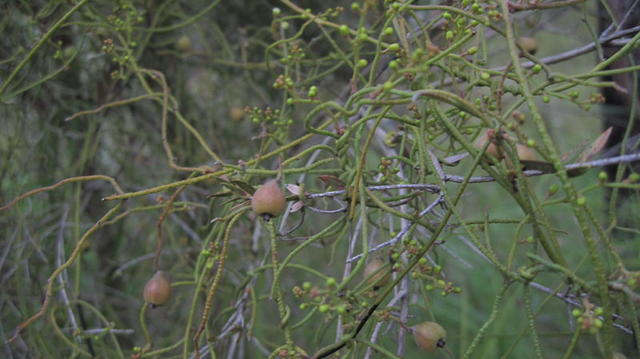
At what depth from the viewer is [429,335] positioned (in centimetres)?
75

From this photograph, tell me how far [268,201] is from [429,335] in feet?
1.01

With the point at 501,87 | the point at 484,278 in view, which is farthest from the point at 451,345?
the point at 501,87

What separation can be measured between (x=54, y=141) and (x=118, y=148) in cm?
15

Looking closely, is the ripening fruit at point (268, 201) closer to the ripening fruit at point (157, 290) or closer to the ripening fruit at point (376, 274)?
the ripening fruit at point (376, 274)

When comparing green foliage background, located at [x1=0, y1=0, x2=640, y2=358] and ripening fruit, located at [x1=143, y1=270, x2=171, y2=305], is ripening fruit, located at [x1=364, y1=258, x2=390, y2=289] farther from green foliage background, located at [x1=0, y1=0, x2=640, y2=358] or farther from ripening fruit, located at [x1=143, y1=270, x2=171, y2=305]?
ripening fruit, located at [x1=143, y1=270, x2=171, y2=305]

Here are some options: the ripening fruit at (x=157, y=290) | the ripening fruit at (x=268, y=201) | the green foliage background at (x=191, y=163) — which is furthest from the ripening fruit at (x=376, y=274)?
the ripening fruit at (x=157, y=290)

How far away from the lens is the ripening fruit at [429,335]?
2.46 ft

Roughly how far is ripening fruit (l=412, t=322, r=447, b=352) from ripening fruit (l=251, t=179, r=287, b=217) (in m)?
0.28

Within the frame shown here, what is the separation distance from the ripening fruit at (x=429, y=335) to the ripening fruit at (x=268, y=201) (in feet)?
0.92

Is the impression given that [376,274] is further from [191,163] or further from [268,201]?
[191,163]

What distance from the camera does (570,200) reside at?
1.68 feet

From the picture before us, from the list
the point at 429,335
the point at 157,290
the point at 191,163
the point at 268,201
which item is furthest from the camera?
the point at 191,163

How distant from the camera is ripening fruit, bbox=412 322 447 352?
0.75 metres

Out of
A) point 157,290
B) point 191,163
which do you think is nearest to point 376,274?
point 157,290
